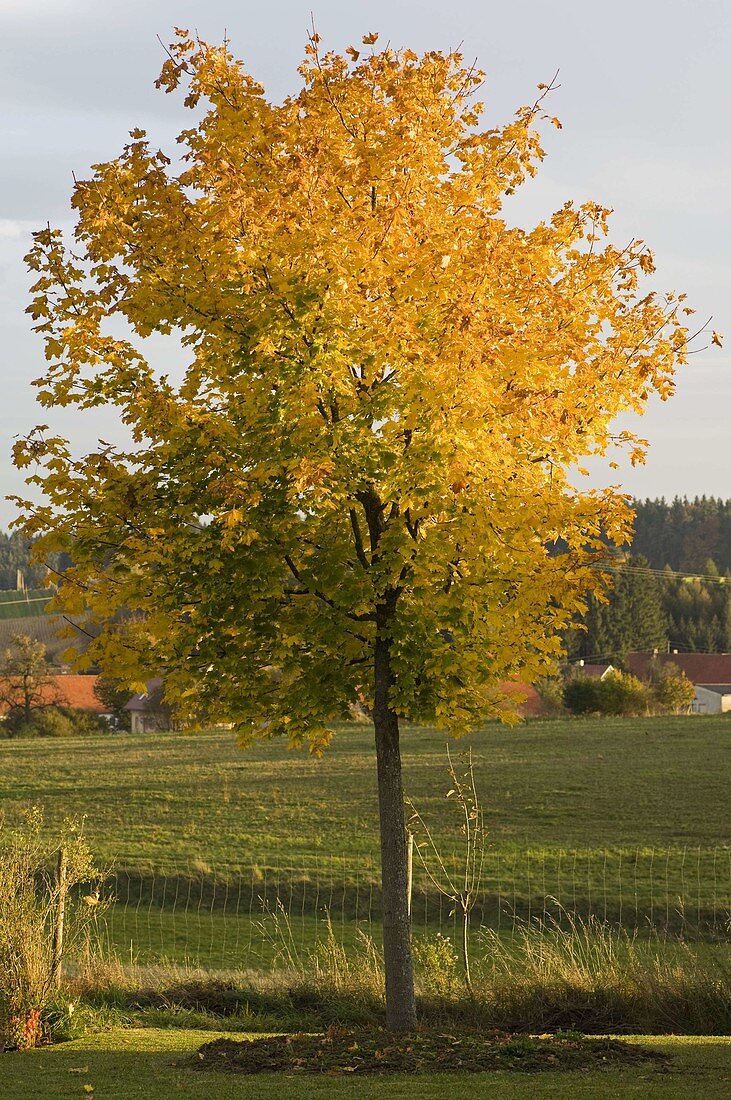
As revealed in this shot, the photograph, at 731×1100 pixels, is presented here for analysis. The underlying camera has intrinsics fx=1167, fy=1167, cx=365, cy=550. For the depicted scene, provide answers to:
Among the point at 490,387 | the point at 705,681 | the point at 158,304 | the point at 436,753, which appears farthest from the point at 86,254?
the point at 705,681

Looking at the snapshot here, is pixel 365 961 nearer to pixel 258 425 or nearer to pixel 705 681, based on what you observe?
pixel 258 425

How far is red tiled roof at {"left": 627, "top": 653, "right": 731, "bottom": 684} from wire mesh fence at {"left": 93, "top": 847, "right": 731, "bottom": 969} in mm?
90916

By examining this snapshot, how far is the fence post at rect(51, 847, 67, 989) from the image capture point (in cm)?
1034

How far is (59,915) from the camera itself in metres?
10.6

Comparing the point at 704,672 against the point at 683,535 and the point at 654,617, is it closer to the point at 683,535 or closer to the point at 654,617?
the point at 654,617

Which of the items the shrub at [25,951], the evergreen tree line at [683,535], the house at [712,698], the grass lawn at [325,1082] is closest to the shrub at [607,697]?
the house at [712,698]

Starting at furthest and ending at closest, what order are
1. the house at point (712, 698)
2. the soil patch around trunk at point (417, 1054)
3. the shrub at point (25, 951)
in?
the house at point (712, 698) → the shrub at point (25, 951) → the soil patch around trunk at point (417, 1054)

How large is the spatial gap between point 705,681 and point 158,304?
11052 cm

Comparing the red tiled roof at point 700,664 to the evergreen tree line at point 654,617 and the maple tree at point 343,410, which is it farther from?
the maple tree at point 343,410

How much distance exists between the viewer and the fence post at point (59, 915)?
10344 mm

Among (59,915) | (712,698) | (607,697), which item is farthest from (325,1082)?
(712,698)

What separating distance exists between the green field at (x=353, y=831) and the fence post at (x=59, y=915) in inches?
137

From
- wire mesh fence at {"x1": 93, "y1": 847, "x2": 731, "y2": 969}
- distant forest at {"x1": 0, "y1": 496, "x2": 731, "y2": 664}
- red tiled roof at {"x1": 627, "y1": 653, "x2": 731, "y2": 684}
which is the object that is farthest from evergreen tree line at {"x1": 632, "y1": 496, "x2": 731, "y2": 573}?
wire mesh fence at {"x1": 93, "y1": 847, "x2": 731, "y2": 969}

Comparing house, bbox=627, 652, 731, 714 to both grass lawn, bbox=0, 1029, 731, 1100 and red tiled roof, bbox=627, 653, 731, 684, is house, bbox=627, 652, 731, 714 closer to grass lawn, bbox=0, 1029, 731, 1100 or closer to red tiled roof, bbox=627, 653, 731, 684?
red tiled roof, bbox=627, 653, 731, 684
